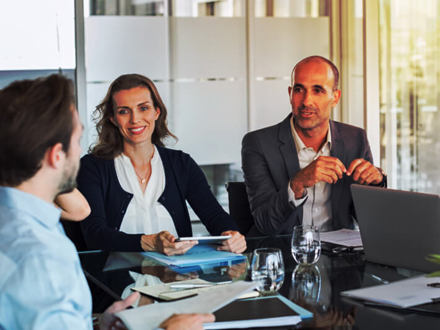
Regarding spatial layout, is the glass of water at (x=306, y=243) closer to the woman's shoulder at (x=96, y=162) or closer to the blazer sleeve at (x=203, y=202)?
the blazer sleeve at (x=203, y=202)

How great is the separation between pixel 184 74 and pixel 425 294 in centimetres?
347

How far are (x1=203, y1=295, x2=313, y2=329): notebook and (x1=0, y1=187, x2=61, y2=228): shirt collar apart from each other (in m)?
0.47

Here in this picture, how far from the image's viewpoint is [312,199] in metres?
3.14

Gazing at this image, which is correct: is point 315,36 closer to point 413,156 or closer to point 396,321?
point 413,156

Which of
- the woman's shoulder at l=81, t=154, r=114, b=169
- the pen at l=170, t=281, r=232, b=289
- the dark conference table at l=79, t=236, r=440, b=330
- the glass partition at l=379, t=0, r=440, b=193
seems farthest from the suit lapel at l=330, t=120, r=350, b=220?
the glass partition at l=379, t=0, r=440, b=193

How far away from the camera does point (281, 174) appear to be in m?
3.23

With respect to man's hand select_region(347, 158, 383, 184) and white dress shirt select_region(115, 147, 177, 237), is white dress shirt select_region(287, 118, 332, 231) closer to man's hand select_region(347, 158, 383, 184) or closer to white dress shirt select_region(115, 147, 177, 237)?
man's hand select_region(347, 158, 383, 184)

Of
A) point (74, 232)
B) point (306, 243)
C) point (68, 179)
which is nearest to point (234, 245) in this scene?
point (306, 243)

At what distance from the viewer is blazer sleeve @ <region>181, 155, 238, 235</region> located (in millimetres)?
3057

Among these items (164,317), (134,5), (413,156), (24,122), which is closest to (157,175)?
(164,317)

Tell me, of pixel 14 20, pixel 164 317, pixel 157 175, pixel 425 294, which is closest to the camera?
pixel 164 317

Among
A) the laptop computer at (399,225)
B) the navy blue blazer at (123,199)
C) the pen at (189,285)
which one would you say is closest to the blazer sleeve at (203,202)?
the navy blue blazer at (123,199)

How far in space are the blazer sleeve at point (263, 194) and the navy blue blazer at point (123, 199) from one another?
6.0 inches

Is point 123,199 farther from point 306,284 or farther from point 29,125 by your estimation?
point 29,125
